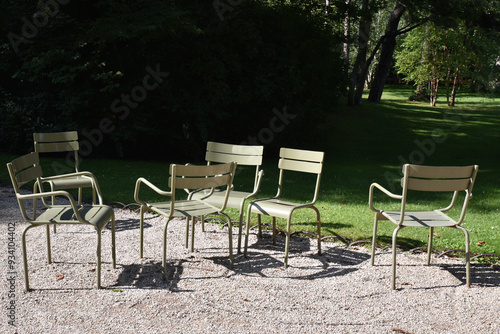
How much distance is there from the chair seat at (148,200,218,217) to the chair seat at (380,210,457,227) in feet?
5.84

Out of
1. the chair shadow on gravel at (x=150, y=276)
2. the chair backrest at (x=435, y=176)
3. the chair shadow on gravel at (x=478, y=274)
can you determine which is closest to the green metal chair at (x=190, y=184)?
the chair shadow on gravel at (x=150, y=276)

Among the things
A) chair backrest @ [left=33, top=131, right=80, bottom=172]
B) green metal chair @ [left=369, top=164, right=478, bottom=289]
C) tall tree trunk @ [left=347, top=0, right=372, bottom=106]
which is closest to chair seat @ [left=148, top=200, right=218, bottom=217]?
green metal chair @ [left=369, top=164, right=478, bottom=289]

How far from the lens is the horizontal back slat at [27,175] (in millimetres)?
4773

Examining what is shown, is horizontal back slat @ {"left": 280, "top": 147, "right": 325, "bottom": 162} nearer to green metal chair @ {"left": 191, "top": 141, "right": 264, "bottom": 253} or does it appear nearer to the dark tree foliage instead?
green metal chair @ {"left": 191, "top": 141, "right": 264, "bottom": 253}

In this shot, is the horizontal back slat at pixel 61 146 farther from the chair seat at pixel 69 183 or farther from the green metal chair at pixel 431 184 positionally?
the green metal chair at pixel 431 184

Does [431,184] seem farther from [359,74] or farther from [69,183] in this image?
[359,74]

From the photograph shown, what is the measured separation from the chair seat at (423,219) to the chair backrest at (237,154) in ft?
5.49

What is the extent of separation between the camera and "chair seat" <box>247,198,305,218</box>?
5488mm

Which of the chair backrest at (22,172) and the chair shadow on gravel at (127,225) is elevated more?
the chair backrest at (22,172)

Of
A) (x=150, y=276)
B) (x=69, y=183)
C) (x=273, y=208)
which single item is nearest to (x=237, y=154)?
(x=273, y=208)

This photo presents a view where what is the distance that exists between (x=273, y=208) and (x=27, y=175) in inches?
97.1

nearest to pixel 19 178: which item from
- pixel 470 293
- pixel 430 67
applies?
pixel 470 293

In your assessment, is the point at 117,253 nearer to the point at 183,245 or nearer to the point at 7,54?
the point at 183,245

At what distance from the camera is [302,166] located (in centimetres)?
593
